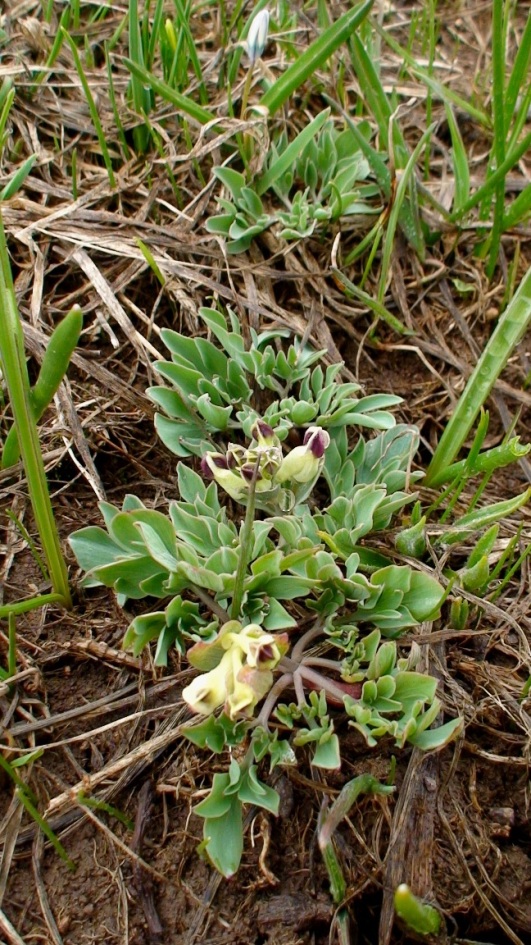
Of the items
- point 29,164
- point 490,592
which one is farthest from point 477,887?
point 29,164

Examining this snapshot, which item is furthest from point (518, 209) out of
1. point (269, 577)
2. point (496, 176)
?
point (269, 577)

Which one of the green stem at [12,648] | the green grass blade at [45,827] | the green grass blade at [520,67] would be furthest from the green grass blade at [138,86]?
the green grass blade at [45,827]

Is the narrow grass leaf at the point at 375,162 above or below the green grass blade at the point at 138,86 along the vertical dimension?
below

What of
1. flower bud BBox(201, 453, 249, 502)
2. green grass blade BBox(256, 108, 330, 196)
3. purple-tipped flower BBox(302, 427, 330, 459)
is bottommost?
flower bud BBox(201, 453, 249, 502)

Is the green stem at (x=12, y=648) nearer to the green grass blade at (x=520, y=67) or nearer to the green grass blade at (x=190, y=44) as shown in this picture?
the green grass blade at (x=190, y=44)

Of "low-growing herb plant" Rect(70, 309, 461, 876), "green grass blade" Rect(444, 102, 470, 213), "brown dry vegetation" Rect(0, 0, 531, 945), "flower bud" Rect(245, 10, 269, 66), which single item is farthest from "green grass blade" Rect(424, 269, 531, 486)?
"flower bud" Rect(245, 10, 269, 66)

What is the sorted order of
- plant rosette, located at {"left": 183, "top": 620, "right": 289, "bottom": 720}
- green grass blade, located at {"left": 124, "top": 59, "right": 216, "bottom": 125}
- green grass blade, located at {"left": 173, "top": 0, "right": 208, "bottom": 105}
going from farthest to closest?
green grass blade, located at {"left": 173, "top": 0, "right": 208, "bottom": 105} < green grass blade, located at {"left": 124, "top": 59, "right": 216, "bottom": 125} < plant rosette, located at {"left": 183, "top": 620, "right": 289, "bottom": 720}

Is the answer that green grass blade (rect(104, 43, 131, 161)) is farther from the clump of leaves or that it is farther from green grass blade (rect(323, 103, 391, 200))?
green grass blade (rect(323, 103, 391, 200))
